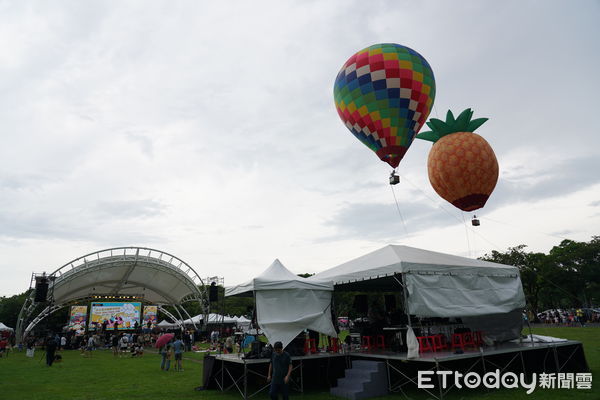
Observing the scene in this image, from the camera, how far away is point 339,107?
14430mm

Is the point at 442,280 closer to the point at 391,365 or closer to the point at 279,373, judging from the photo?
the point at 391,365

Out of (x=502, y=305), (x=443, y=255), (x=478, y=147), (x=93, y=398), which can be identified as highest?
(x=478, y=147)

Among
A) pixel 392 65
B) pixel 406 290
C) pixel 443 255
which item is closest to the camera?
pixel 406 290

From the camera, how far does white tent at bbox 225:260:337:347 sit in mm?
10172

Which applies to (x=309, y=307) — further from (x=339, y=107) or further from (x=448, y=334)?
(x=339, y=107)

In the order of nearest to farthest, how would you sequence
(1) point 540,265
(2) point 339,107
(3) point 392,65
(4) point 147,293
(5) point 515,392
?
(5) point 515,392, (3) point 392,65, (2) point 339,107, (4) point 147,293, (1) point 540,265

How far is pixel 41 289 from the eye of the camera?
2481cm

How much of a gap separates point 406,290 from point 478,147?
21.8 ft

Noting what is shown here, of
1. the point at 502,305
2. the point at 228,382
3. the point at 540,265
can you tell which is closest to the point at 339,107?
the point at 502,305

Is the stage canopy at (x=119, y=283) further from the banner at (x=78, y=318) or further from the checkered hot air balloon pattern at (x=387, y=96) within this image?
the checkered hot air balloon pattern at (x=387, y=96)

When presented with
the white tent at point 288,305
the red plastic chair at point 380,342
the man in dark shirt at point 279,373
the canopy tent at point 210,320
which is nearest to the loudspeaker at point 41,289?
the canopy tent at point 210,320

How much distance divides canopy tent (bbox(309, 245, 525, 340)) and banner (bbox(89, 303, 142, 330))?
1241 inches

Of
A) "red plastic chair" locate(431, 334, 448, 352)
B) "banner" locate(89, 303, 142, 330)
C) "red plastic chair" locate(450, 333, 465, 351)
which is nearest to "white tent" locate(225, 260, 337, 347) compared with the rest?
"red plastic chair" locate(431, 334, 448, 352)

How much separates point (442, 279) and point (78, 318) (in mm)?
37563
